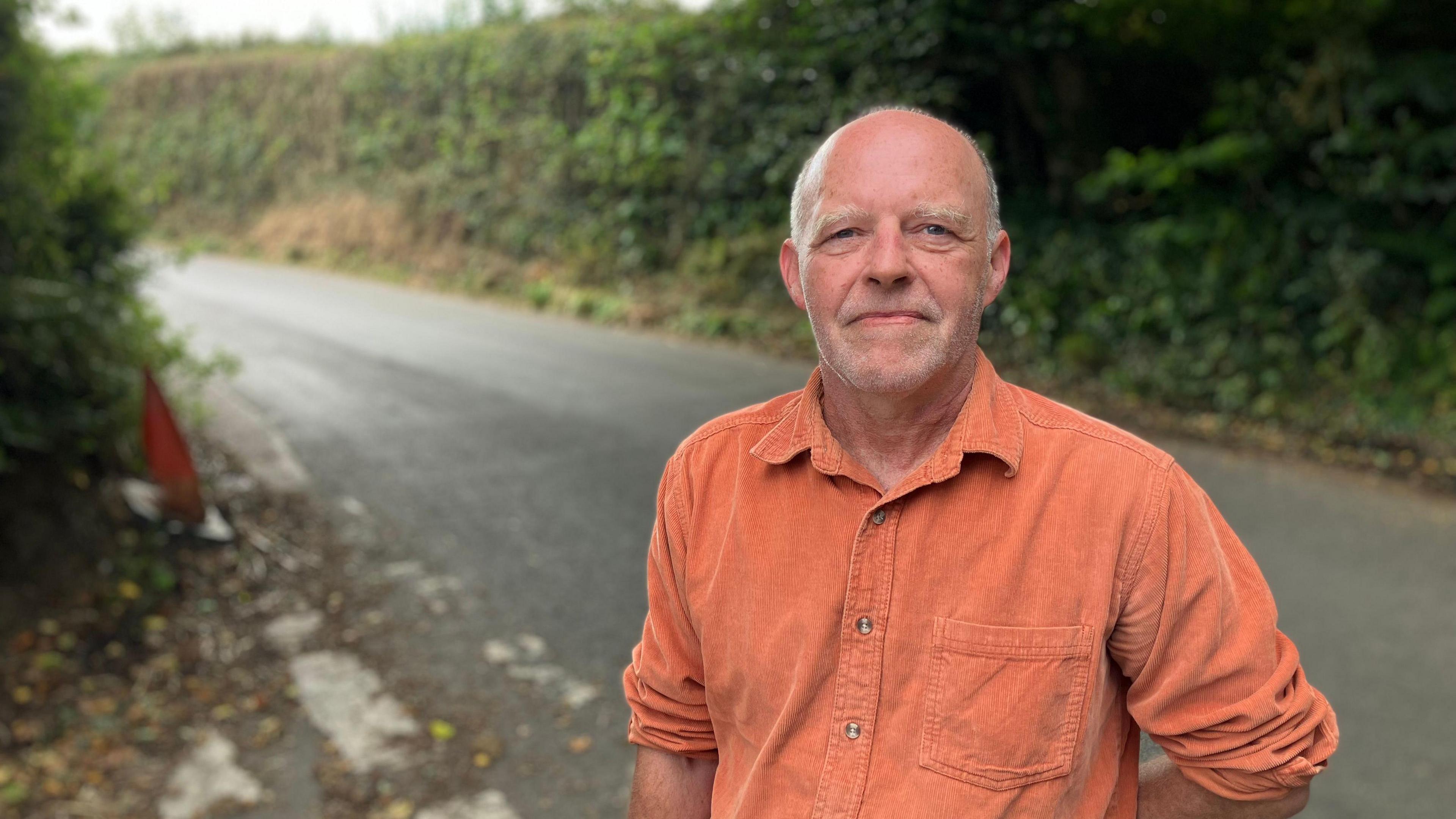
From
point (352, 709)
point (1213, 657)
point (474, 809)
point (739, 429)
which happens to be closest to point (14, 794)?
point (352, 709)

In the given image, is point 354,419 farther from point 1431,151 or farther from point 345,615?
point 1431,151

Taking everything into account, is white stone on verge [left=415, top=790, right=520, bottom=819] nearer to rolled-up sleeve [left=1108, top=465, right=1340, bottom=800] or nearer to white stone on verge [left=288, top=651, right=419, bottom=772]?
white stone on verge [left=288, top=651, right=419, bottom=772]

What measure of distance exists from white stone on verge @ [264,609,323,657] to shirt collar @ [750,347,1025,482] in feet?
14.8

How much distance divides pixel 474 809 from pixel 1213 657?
10.8 feet

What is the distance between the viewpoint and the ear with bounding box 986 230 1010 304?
66.7 inches

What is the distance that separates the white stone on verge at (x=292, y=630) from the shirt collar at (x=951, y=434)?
4500 millimetres

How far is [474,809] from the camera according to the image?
4.16m

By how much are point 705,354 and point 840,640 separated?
11.1m

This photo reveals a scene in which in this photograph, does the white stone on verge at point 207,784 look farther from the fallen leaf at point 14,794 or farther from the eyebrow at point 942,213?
the eyebrow at point 942,213

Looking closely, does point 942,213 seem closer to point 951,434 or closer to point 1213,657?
point 951,434

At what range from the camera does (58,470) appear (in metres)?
5.98

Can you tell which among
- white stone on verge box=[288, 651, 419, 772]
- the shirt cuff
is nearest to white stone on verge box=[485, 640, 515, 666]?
white stone on verge box=[288, 651, 419, 772]

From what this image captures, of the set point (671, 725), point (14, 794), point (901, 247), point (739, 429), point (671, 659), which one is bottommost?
point (14, 794)

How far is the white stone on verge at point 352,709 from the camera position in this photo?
14.9 ft
